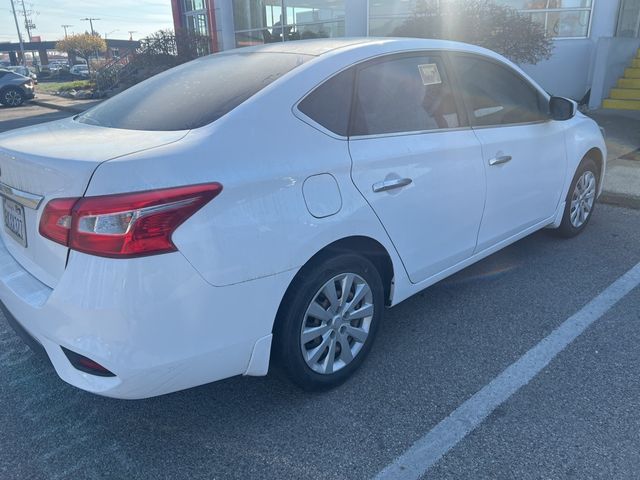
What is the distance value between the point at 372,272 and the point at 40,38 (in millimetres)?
103755

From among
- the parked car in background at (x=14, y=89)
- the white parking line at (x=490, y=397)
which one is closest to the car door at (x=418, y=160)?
the white parking line at (x=490, y=397)

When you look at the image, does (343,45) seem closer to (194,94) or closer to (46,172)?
(194,94)

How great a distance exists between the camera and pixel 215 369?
7.36ft

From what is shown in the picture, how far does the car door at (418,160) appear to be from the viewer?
2.68 metres

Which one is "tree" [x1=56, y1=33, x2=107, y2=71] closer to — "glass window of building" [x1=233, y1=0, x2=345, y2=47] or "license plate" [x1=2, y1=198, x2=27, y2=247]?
"glass window of building" [x1=233, y1=0, x2=345, y2=47]

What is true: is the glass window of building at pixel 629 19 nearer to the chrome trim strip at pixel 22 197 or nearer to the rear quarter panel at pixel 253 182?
the rear quarter panel at pixel 253 182

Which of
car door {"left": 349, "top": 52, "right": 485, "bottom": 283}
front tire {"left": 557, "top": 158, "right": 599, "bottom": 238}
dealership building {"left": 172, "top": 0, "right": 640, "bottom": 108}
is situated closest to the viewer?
car door {"left": 349, "top": 52, "right": 485, "bottom": 283}

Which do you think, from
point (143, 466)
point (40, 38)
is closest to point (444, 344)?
point (143, 466)

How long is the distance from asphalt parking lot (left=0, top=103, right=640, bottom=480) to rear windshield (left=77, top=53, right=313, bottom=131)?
4.58 feet

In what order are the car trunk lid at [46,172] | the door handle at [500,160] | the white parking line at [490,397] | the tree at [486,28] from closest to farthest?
the car trunk lid at [46,172] → the white parking line at [490,397] → the door handle at [500,160] → the tree at [486,28]

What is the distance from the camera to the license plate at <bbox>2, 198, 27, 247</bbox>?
7.73 feet

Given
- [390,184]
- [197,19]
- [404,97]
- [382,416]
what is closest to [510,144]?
[404,97]

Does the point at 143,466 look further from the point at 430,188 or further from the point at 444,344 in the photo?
the point at 430,188

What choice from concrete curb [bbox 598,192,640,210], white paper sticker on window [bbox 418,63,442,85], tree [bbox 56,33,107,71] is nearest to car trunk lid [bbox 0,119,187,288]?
white paper sticker on window [bbox 418,63,442,85]
